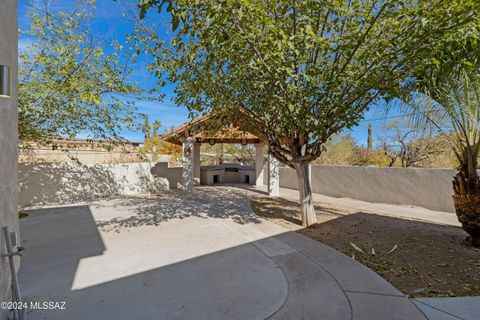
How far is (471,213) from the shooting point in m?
4.90

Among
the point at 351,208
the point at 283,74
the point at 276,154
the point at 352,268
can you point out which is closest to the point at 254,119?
the point at 276,154

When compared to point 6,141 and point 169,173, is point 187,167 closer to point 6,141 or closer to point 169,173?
point 169,173

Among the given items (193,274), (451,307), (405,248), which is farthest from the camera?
(405,248)

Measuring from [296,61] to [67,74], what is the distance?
19.4ft

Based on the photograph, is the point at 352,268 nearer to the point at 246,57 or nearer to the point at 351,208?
the point at 246,57

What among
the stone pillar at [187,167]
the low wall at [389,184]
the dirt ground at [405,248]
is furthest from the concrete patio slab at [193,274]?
the low wall at [389,184]

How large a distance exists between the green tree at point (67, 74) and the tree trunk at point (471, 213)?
8.41 meters

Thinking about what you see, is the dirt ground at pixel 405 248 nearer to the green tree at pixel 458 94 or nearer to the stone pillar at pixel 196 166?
the green tree at pixel 458 94

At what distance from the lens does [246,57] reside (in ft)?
16.2

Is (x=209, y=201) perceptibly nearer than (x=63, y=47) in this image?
No

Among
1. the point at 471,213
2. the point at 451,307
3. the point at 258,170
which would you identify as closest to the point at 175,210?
the point at 451,307

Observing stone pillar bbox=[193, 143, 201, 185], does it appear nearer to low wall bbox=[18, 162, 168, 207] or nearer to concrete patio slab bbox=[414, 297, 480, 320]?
low wall bbox=[18, 162, 168, 207]

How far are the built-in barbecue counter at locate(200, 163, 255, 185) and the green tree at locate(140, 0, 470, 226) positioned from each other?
975 cm

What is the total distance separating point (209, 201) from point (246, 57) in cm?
663
